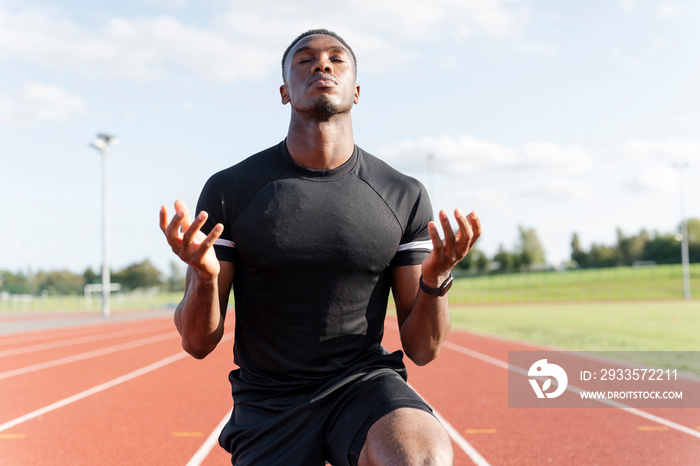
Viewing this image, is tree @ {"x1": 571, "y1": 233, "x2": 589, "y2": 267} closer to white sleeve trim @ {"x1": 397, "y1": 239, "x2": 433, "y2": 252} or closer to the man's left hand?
white sleeve trim @ {"x1": 397, "y1": 239, "x2": 433, "y2": 252}

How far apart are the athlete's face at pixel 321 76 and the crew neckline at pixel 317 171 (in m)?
0.18

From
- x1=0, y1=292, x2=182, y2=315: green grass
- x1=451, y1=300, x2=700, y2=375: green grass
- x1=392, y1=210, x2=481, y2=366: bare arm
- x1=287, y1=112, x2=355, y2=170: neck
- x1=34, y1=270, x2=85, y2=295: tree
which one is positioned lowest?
x1=0, y1=292, x2=182, y2=315: green grass

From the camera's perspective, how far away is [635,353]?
12859 mm

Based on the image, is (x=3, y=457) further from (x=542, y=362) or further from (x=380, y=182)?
(x=542, y=362)

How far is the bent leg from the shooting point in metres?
1.83

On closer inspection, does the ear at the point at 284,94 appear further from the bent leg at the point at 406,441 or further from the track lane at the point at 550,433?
the track lane at the point at 550,433

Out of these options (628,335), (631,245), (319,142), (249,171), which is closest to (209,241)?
(249,171)

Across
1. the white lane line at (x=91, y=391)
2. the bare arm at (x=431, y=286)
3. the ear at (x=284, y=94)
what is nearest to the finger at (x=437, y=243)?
the bare arm at (x=431, y=286)

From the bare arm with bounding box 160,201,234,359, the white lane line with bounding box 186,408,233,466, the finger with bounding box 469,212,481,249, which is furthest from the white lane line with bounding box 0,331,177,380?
the finger with bounding box 469,212,481,249

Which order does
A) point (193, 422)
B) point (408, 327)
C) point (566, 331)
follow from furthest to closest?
point (566, 331) → point (193, 422) → point (408, 327)

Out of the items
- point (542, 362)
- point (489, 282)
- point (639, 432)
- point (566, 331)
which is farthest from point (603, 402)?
point (489, 282)

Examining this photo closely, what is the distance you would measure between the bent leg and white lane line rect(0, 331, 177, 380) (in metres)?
10.3

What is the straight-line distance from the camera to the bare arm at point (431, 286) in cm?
209

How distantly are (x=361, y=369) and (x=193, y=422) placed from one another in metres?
4.95
